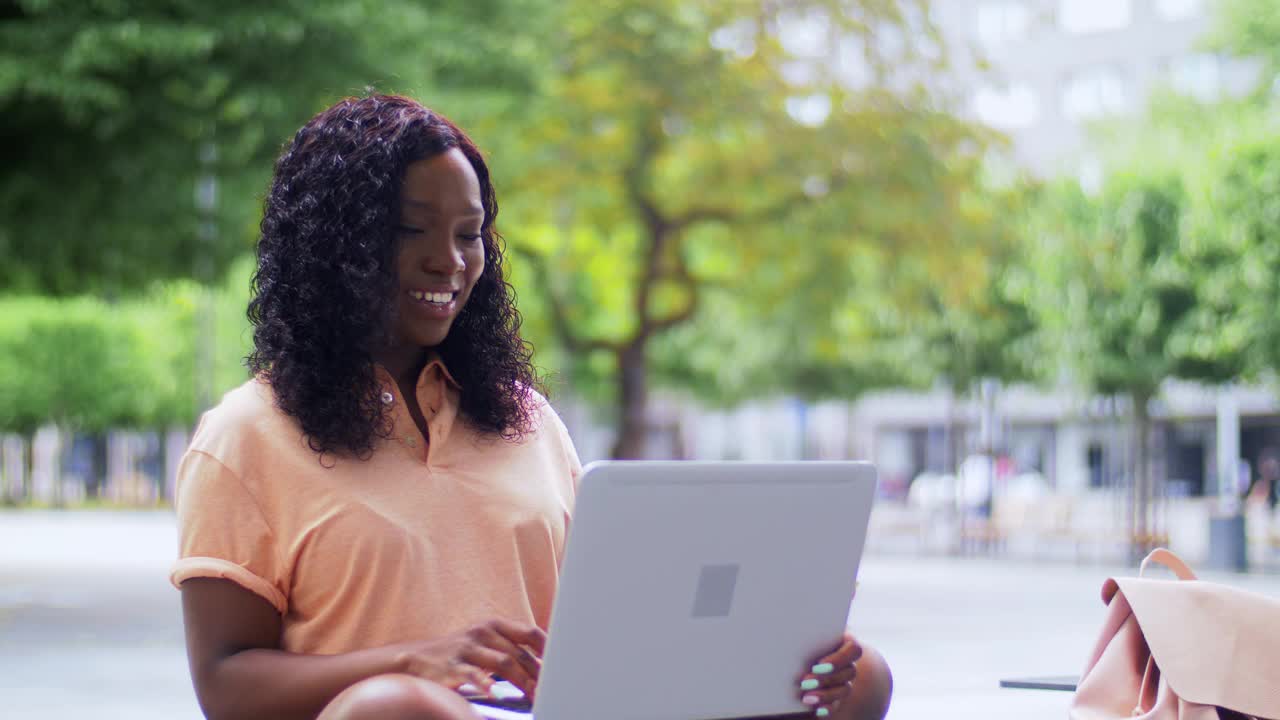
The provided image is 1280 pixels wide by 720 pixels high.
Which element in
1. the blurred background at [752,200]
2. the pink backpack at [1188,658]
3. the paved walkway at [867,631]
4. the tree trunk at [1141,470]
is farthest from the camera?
the tree trunk at [1141,470]

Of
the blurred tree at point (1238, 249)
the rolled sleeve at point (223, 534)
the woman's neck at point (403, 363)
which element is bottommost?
the rolled sleeve at point (223, 534)

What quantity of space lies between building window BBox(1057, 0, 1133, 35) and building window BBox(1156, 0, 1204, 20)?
999 mm

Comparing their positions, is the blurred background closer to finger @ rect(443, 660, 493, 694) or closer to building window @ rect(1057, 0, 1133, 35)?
finger @ rect(443, 660, 493, 694)

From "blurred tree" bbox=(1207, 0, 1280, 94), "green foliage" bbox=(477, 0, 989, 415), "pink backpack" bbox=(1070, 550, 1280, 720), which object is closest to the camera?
"pink backpack" bbox=(1070, 550, 1280, 720)

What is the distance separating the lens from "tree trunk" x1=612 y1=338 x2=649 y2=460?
2161 cm

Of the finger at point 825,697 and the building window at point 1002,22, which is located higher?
the building window at point 1002,22

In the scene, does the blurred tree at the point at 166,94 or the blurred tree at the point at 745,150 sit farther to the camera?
the blurred tree at the point at 745,150

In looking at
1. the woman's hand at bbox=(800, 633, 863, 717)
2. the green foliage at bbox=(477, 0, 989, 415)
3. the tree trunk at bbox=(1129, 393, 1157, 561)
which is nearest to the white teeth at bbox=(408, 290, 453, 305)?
the woman's hand at bbox=(800, 633, 863, 717)

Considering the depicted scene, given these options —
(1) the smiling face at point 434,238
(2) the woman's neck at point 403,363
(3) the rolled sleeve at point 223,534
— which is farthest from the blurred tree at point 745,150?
(3) the rolled sleeve at point 223,534

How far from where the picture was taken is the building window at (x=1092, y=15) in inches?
2192

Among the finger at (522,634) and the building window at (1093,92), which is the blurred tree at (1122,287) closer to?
the finger at (522,634)

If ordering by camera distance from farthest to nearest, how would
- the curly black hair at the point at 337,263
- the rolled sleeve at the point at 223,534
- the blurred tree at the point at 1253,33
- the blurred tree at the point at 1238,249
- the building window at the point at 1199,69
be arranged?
the building window at the point at 1199,69 < the blurred tree at the point at 1253,33 < the blurred tree at the point at 1238,249 < the curly black hair at the point at 337,263 < the rolled sleeve at the point at 223,534

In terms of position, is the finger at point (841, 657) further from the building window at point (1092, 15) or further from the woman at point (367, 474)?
the building window at point (1092, 15)

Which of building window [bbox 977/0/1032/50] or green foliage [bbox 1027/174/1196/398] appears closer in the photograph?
green foliage [bbox 1027/174/1196/398]
